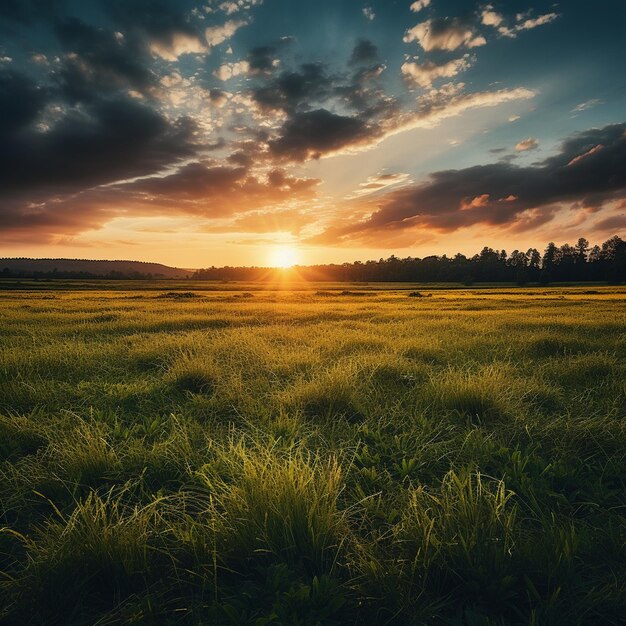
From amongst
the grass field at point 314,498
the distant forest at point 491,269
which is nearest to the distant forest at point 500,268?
the distant forest at point 491,269

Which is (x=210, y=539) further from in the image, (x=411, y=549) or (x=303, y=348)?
(x=303, y=348)

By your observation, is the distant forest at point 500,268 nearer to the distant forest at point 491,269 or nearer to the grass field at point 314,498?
the distant forest at point 491,269

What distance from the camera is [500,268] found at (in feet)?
410

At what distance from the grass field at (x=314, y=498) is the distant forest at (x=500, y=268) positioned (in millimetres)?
107789

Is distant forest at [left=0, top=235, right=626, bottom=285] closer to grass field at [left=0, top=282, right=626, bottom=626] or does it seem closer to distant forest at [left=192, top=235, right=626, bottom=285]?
distant forest at [left=192, top=235, right=626, bottom=285]

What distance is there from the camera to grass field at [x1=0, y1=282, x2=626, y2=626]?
6.60ft

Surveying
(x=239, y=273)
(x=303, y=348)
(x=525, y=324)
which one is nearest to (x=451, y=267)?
(x=239, y=273)

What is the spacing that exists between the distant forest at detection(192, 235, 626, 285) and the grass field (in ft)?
354

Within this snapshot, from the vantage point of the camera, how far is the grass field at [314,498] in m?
2.01

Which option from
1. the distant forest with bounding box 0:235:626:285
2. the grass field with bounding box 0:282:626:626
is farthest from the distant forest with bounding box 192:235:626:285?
the grass field with bounding box 0:282:626:626

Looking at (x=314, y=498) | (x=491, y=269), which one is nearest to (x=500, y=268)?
(x=491, y=269)

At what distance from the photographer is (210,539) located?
2359 millimetres

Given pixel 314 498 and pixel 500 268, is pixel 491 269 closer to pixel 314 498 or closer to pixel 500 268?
pixel 500 268

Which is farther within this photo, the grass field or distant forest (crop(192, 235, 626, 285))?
distant forest (crop(192, 235, 626, 285))
